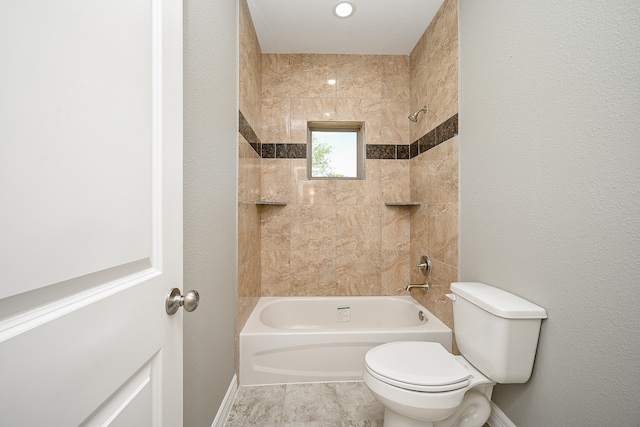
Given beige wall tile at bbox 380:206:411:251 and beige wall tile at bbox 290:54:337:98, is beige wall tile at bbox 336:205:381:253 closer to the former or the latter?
beige wall tile at bbox 380:206:411:251

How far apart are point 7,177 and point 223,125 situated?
117cm

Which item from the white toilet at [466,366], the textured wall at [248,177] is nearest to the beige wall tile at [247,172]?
the textured wall at [248,177]

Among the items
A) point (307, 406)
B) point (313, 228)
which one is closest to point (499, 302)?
point (307, 406)

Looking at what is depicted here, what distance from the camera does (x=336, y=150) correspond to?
2.61m

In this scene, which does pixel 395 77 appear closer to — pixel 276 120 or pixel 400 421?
pixel 276 120

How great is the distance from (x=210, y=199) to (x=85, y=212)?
0.82m

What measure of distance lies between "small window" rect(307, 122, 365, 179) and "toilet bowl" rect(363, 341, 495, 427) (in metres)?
1.66

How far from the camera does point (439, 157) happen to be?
1891 mm

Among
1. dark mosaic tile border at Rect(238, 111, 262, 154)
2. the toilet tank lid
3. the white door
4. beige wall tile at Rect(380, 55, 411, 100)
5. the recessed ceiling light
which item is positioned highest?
the recessed ceiling light

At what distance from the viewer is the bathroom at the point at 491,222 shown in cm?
85

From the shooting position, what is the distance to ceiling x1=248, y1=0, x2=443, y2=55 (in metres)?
1.86

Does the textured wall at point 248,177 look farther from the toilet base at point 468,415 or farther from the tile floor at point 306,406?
the toilet base at point 468,415

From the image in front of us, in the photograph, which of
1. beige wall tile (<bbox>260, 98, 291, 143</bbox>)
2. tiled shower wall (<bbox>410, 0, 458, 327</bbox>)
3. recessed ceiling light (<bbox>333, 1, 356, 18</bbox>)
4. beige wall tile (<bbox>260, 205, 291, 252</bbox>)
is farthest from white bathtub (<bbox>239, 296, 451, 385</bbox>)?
recessed ceiling light (<bbox>333, 1, 356, 18</bbox>)

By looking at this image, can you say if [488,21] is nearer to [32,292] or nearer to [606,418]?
[606,418]
